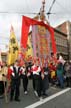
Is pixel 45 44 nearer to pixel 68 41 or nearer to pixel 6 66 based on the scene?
pixel 6 66

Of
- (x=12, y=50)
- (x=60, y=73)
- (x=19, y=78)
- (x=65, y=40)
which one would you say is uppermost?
(x=65, y=40)

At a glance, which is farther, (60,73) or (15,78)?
(60,73)

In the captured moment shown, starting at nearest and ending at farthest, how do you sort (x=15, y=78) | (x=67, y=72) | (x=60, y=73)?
(x=15, y=78)
(x=60, y=73)
(x=67, y=72)

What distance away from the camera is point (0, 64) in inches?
549

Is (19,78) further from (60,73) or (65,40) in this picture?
(65,40)

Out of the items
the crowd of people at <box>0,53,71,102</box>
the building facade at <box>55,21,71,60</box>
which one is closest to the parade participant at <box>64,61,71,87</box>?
the crowd of people at <box>0,53,71,102</box>

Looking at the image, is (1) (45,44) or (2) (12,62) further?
(1) (45,44)

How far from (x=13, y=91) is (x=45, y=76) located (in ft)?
6.78

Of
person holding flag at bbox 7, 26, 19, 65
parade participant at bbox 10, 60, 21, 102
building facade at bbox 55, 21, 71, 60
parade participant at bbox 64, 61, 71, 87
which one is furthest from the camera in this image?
building facade at bbox 55, 21, 71, 60

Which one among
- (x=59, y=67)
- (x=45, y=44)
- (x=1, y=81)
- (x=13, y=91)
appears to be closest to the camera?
(x=13, y=91)

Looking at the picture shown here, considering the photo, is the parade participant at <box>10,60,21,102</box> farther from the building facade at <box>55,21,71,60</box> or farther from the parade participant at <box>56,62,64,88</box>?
the building facade at <box>55,21,71,60</box>

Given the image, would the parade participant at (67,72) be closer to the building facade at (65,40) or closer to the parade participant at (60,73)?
Answer: the parade participant at (60,73)

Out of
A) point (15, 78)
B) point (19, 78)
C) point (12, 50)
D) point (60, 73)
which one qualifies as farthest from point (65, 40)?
point (15, 78)

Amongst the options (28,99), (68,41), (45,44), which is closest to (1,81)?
(28,99)
